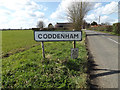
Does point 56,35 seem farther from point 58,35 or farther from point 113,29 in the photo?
point 113,29

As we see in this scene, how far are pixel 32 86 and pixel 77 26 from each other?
64.4 ft

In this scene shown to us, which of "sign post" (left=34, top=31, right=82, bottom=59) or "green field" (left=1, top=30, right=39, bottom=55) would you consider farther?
"green field" (left=1, top=30, right=39, bottom=55)

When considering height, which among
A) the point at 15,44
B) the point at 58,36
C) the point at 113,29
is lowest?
the point at 15,44

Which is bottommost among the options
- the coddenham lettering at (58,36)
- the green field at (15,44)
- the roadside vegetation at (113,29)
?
the green field at (15,44)

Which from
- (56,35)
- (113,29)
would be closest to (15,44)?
(56,35)

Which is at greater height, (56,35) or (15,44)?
(56,35)

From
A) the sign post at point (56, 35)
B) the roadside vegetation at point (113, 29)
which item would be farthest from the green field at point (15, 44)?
the roadside vegetation at point (113, 29)

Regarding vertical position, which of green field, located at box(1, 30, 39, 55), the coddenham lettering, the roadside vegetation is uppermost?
the roadside vegetation

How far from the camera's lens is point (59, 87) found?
8.08 ft

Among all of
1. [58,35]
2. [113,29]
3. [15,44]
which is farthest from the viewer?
[113,29]

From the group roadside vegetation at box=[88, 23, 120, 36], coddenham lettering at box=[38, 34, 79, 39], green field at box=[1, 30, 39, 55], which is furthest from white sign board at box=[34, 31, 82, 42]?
roadside vegetation at box=[88, 23, 120, 36]

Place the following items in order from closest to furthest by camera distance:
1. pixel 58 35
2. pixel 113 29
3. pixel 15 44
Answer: pixel 58 35
pixel 15 44
pixel 113 29

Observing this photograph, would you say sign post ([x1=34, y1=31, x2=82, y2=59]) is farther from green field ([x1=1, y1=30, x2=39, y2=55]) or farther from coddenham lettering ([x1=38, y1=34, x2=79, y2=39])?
green field ([x1=1, y1=30, x2=39, y2=55])

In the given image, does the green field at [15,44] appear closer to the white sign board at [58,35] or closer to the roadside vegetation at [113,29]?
the white sign board at [58,35]
